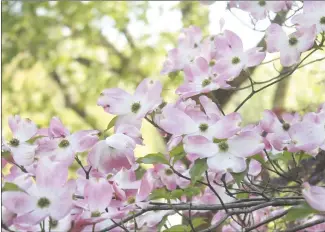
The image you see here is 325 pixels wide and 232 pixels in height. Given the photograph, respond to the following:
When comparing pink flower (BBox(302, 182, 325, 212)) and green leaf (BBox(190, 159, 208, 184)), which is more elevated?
pink flower (BBox(302, 182, 325, 212))

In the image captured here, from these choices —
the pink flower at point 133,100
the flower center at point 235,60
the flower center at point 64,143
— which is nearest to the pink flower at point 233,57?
the flower center at point 235,60

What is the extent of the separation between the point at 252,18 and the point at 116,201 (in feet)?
1.84

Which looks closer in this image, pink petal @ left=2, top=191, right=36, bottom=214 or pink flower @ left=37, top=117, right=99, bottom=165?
pink petal @ left=2, top=191, right=36, bottom=214

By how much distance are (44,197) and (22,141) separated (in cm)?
16

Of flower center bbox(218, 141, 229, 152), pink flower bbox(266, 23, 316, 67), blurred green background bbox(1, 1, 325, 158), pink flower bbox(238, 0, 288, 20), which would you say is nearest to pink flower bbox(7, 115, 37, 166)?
flower center bbox(218, 141, 229, 152)

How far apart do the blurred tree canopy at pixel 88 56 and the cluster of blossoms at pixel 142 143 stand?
3.76 feet

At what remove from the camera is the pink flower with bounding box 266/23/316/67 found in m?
0.70

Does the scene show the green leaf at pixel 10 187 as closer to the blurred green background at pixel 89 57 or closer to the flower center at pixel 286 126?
the flower center at pixel 286 126

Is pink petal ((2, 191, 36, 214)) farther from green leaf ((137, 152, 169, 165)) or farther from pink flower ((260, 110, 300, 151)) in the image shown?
pink flower ((260, 110, 300, 151))

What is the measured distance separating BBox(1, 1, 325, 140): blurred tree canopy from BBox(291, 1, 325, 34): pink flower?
1.13 m

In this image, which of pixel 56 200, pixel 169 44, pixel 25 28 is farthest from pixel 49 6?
pixel 56 200

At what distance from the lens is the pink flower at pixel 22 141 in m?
0.63

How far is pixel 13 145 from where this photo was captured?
0.65 meters

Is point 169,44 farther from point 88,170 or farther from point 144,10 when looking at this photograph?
point 88,170
